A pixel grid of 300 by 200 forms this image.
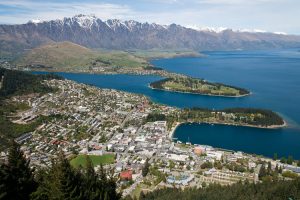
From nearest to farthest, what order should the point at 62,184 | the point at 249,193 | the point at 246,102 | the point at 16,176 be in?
the point at 62,184
the point at 16,176
the point at 249,193
the point at 246,102

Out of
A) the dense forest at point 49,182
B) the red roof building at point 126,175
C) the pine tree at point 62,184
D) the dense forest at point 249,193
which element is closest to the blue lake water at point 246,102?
the red roof building at point 126,175

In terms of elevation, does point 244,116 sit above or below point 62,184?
below

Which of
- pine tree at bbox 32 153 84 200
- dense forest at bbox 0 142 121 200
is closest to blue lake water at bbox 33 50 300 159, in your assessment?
dense forest at bbox 0 142 121 200

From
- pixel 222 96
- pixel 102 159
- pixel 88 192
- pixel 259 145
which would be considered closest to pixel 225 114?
pixel 259 145

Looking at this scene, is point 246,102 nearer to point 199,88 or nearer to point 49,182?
point 199,88

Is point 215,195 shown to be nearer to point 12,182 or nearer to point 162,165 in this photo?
point 162,165

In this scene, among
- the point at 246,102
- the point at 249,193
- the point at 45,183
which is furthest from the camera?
the point at 246,102

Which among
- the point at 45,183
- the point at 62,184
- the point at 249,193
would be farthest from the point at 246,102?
the point at 62,184
